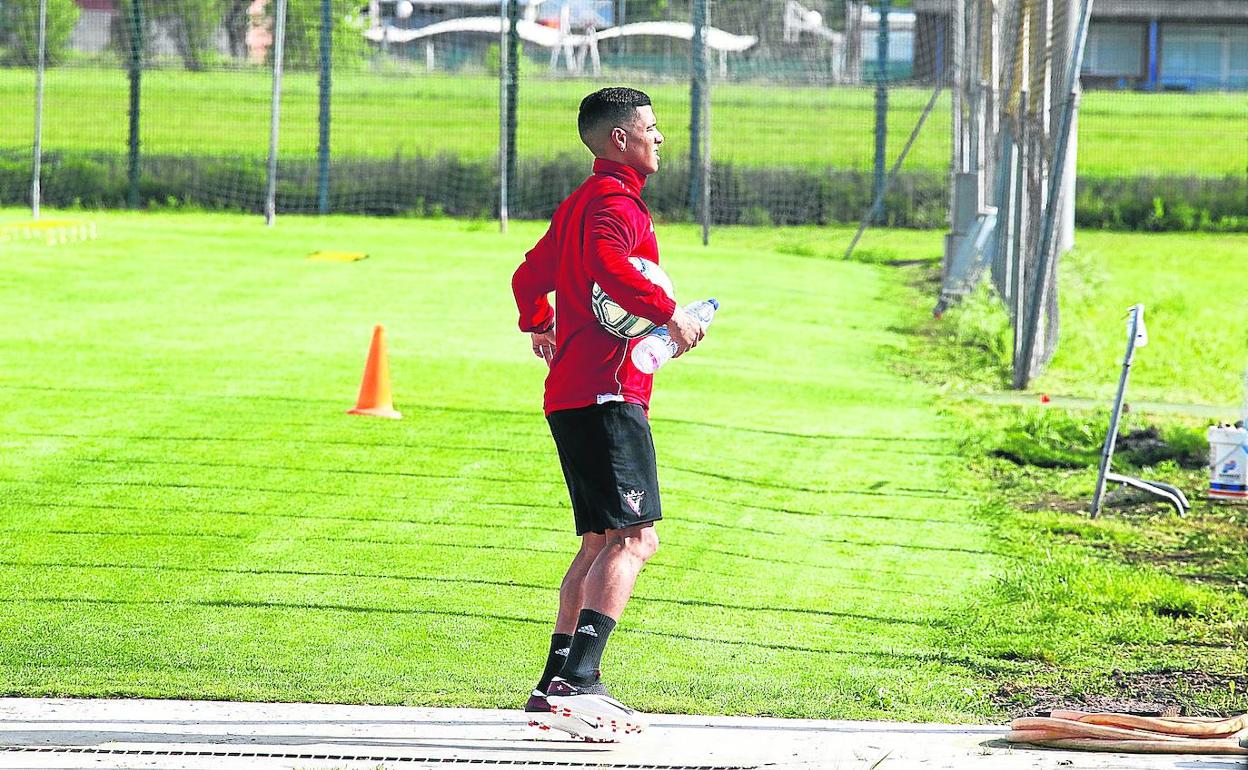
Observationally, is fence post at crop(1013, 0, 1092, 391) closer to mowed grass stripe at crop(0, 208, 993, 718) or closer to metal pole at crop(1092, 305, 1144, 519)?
mowed grass stripe at crop(0, 208, 993, 718)

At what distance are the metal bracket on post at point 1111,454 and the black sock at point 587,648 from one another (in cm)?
395

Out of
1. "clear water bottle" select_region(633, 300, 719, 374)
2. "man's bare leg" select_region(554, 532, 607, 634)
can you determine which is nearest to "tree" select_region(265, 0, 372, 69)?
"man's bare leg" select_region(554, 532, 607, 634)

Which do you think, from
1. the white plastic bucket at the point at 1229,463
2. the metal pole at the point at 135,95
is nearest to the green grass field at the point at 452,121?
the metal pole at the point at 135,95

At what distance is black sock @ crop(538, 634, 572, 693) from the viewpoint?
4.92 meters

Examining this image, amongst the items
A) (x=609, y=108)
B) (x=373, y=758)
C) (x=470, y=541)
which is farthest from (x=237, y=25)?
(x=373, y=758)

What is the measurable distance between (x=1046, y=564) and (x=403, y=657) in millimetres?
3271

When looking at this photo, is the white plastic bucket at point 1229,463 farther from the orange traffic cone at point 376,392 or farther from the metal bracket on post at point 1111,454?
the orange traffic cone at point 376,392

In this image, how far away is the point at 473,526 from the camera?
7594mm

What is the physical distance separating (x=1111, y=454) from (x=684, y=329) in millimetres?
4767

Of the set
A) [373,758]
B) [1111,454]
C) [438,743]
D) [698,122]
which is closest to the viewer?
[373,758]

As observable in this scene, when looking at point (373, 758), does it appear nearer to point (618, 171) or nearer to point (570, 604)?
point (570, 604)

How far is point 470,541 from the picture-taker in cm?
730

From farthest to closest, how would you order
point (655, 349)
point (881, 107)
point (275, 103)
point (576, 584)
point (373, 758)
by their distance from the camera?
point (881, 107) < point (275, 103) < point (576, 584) < point (655, 349) < point (373, 758)

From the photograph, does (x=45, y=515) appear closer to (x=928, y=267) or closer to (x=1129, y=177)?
(x=928, y=267)
